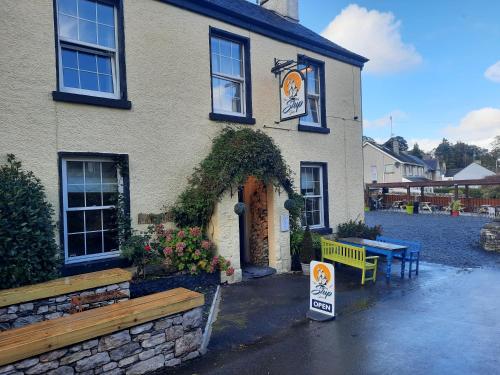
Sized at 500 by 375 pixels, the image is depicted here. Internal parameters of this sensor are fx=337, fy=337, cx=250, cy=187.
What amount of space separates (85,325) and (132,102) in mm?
4816

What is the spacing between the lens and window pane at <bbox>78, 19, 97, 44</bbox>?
21.9 ft

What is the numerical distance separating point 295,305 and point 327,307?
89cm

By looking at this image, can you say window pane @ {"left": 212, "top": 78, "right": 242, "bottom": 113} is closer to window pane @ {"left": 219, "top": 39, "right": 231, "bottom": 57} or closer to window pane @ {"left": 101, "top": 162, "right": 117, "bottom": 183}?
window pane @ {"left": 219, "top": 39, "right": 231, "bottom": 57}

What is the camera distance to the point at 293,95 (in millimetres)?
8719

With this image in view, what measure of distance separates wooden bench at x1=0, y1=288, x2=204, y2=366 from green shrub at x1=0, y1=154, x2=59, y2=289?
5.47 feet

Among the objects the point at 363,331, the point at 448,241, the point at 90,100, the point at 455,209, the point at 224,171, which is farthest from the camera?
the point at 455,209

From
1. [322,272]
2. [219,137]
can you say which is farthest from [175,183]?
[322,272]

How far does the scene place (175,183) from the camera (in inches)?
303

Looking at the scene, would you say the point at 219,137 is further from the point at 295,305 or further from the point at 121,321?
the point at 121,321

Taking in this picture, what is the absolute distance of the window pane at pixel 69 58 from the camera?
652cm

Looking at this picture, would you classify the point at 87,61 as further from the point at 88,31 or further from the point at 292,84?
the point at 292,84

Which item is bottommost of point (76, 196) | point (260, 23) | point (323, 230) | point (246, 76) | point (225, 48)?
point (323, 230)

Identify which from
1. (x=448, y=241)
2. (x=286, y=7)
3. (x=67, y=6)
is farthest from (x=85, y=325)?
(x=448, y=241)

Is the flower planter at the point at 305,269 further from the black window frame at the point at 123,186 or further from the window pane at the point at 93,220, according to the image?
the window pane at the point at 93,220
